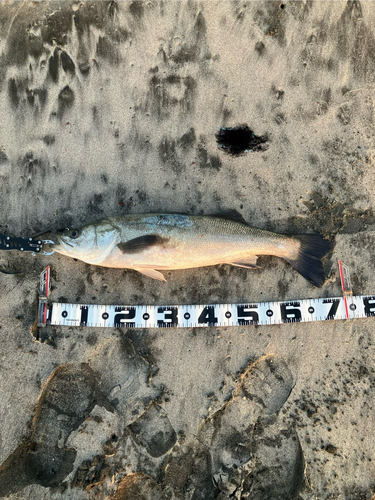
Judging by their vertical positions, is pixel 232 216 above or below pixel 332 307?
above

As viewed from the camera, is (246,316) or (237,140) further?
(237,140)

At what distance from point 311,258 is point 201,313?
6.28 ft

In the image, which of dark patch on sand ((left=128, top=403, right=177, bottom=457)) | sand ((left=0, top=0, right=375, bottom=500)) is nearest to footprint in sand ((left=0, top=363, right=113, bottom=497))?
sand ((left=0, top=0, right=375, bottom=500))

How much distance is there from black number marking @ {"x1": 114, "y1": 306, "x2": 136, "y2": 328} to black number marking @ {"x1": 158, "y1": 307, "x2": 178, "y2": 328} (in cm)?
43

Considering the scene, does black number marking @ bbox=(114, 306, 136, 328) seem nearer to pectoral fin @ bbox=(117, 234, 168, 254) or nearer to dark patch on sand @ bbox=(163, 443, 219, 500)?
pectoral fin @ bbox=(117, 234, 168, 254)

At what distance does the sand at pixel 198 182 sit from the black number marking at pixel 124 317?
5.3 inches

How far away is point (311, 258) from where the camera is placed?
4977mm

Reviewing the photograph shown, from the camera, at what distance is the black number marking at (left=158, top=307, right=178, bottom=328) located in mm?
4941

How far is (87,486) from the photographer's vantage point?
14.5ft

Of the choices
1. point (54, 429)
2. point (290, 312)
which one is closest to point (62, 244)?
point (54, 429)

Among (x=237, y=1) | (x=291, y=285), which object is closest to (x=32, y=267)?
(x=291, y=285)

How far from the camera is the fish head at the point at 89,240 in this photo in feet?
15.2

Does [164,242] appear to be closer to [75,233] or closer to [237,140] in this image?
[75,233]

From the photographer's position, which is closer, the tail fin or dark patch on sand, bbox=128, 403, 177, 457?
dark patch on sand, bbox=128, 403, 177, 457
